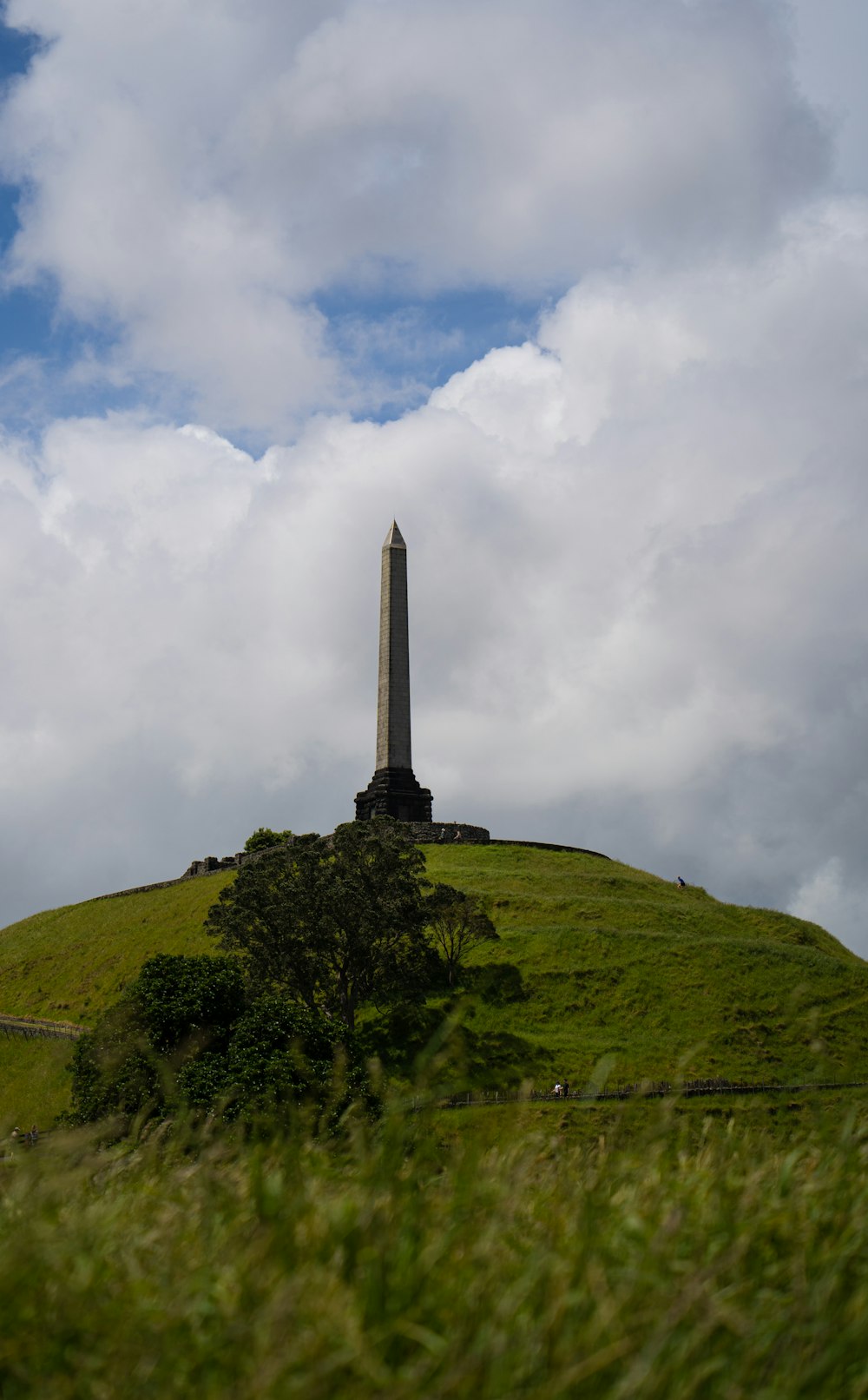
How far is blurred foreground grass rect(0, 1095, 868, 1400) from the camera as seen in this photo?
4398mm

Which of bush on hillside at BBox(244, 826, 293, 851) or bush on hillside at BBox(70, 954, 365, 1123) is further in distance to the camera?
bush on hillside at BBox(244, 826, 293, 851)

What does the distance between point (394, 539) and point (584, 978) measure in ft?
128

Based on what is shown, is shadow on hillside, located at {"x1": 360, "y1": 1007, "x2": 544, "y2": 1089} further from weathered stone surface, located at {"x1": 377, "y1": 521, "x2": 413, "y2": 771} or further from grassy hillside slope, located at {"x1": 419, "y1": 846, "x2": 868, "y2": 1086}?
weathered stone surface, located at {"x1": 377, "y1": 521, "x2": 413, "y2": 771}

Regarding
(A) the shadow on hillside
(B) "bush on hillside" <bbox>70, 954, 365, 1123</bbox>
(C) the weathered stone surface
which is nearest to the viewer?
(B) "bush on hillside" <bbox>70, 954, 365, 1123</bbox>

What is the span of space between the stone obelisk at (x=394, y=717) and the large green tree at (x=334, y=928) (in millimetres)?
26480

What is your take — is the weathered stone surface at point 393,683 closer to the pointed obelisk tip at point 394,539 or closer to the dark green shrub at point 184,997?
the pointed obelisk tip at point 394,539

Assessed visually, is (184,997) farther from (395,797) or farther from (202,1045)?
(395,797)

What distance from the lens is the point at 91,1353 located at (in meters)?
4.79

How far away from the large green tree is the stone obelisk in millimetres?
26480

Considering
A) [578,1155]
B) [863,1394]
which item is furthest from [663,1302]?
[578,1155]

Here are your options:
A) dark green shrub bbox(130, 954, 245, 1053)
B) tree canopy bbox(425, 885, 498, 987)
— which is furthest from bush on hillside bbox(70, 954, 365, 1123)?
tree canopy bbox(425, 885, 498, 987)

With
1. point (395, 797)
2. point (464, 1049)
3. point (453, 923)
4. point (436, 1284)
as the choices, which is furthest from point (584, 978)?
point (436, 1284)

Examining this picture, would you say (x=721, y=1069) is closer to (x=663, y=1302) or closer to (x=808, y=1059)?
(x=808, y=1059)

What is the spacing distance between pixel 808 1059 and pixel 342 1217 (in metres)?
50.2
